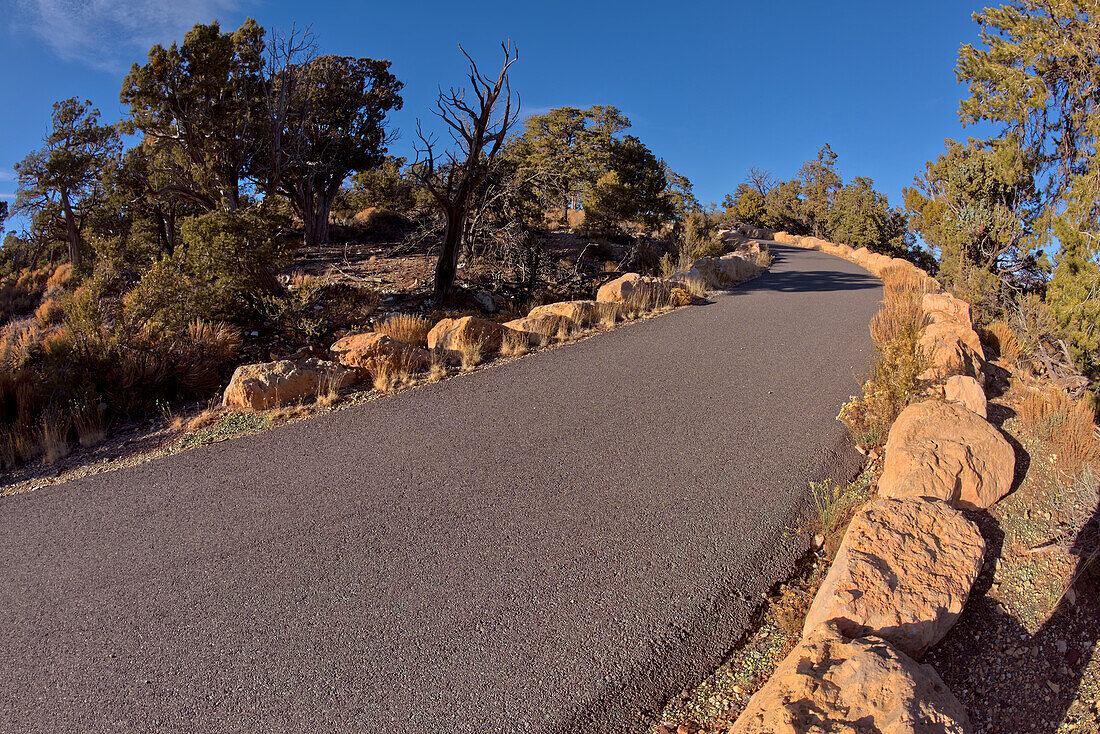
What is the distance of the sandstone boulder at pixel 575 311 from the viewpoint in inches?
364

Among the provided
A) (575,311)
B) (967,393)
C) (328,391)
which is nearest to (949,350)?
(967,393)

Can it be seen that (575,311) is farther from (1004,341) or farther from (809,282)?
(809,282)

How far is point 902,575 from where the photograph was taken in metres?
2.91

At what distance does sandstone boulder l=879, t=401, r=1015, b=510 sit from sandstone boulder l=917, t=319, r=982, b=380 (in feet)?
5.18

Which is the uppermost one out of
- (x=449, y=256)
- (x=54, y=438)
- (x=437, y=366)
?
(x=449, y=256)

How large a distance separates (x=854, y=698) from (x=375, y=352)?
6223mm

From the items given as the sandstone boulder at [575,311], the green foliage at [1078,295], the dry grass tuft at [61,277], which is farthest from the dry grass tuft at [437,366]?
the dry grass tuft at [61,277]

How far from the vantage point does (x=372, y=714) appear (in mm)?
2600

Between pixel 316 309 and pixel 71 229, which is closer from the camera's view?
pixel 316 309

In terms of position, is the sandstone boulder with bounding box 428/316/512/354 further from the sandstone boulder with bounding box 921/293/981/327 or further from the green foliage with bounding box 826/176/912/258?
the green foliage with bounding box 826/176/912/258

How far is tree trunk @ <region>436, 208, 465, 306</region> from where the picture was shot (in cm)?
1227

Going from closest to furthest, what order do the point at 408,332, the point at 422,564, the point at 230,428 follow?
the point at 422,564 → the point at 230,428 → the point at 408,332

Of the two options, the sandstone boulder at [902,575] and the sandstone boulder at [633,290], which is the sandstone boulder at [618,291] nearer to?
the sandstone boulder at [633,290]

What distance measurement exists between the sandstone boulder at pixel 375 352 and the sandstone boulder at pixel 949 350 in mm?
5648
